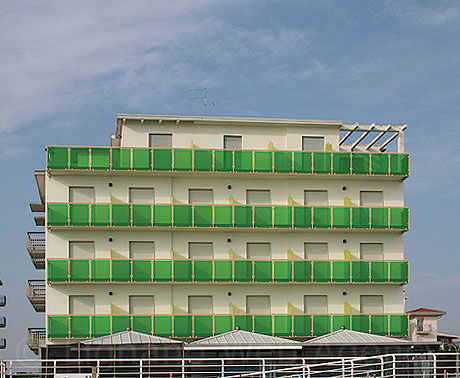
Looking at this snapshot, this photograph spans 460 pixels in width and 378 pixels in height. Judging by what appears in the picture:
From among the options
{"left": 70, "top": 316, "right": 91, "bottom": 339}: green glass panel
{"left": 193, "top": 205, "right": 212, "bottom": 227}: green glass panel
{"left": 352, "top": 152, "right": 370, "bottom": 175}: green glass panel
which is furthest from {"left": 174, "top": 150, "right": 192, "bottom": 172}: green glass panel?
{"left": 70, "top": 316, "right": 91, "bottom": 339}: green glass panel

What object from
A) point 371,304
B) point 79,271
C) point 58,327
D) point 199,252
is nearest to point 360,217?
point 371,304

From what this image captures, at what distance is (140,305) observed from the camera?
41562mm

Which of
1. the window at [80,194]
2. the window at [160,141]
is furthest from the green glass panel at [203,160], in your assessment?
the window at [80,194]

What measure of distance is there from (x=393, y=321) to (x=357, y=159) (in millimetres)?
8910

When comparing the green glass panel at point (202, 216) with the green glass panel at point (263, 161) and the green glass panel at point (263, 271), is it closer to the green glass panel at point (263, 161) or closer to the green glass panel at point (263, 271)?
the green glass panel at point (263, 271)

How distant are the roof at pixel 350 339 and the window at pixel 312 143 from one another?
1039 cm

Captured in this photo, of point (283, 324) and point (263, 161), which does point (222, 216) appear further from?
point (283, 324)

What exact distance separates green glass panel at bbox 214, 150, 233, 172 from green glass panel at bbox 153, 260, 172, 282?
5.68 m

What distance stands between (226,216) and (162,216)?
133 inches

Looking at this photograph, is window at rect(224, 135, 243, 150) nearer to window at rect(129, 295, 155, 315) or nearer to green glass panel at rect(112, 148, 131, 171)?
green glass panel at rect(112, 148, 131, 171)

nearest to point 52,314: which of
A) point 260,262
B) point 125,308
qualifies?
point 125,308

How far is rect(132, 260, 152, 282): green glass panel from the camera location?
41.1 metres

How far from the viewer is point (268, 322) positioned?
41250 millimetres

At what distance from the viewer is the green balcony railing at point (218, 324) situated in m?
40.0
